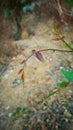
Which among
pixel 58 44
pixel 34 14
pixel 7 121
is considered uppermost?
pixel 34 14

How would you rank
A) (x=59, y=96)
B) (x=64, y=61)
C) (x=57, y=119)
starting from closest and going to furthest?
A: (x=57, y=119) < (x=59, y=96) < (x=64, y=61)

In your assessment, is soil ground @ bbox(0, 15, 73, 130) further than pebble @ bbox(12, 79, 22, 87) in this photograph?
No

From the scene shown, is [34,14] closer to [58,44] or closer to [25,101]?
[58,44]

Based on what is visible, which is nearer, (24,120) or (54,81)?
(24,120)

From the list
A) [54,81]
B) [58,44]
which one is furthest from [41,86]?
[58,44]

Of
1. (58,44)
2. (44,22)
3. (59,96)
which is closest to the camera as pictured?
(59,96)

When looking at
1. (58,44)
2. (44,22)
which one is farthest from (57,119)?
(44,22)

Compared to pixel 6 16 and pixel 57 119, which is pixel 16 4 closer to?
pixel 6 16

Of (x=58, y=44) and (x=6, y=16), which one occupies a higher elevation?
(x=6, y=16)

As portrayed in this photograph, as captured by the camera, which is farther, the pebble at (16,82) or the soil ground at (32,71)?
the pebble at (16,82)
